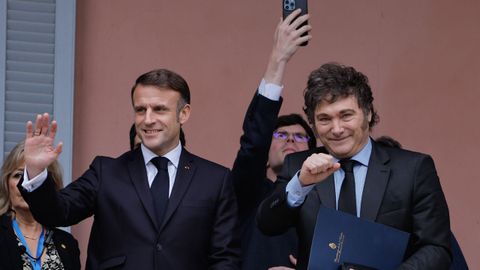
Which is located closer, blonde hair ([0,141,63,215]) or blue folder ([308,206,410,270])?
blue folder ([308,206,410,270])

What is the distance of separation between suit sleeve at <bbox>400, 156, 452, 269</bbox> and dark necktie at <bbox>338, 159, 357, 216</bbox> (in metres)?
0.21

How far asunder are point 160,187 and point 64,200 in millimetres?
381

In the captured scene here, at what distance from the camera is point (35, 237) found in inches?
201

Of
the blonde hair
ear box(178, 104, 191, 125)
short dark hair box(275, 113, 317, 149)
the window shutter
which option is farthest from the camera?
the window shutter

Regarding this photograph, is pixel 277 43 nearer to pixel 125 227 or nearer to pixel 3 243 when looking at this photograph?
pixel 125 227

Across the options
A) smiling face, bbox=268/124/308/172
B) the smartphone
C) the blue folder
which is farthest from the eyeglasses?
the blue folder

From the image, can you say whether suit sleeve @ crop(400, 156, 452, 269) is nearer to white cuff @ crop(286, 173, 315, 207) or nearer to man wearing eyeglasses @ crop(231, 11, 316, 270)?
white cuff @ crop(286, 173, 315, 207)

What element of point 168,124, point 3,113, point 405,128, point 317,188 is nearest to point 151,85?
point 168,124

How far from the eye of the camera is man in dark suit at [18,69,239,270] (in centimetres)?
452

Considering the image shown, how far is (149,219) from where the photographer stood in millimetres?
4543

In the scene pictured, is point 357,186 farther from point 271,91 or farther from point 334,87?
point 271,91

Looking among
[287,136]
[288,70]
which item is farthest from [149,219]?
[288,70]

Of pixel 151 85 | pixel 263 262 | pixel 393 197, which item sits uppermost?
pixel 151 85

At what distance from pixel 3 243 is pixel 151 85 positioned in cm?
90
